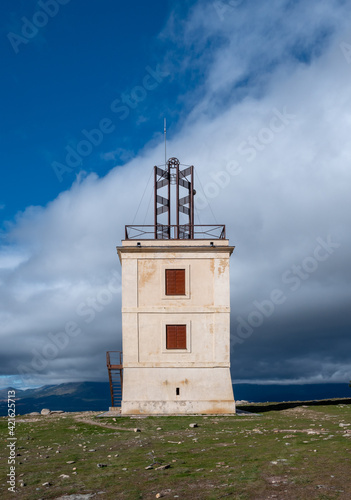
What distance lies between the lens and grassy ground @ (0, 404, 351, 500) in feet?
32.1

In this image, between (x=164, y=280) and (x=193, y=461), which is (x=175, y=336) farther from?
(x=193, y=461)

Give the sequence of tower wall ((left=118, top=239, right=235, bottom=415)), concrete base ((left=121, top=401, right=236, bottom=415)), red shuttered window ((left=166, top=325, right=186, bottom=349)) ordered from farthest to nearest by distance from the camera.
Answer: red shuttered window ((left=166, top=325, right=186, bottom=349)) < tower wall ((left=118, top=239, right=235, bottom=415)) < concrete base ((left=121, top=401, right=236, bottom=415))

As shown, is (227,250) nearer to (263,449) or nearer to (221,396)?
(221,396)

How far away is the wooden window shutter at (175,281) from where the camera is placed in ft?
96.8

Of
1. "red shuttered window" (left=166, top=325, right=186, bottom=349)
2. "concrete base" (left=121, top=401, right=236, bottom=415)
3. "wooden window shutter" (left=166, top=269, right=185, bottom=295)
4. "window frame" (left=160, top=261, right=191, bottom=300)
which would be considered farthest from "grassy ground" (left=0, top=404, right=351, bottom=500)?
"wooden window shutter" (left=166, top=269, right=185, bottom=295)

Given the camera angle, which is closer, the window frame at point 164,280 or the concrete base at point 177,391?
the concrete base at point 177,391

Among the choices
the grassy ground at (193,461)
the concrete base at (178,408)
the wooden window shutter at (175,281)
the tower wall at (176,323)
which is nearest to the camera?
the grassy ground at (193,461)

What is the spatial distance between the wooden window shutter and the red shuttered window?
2.28 m

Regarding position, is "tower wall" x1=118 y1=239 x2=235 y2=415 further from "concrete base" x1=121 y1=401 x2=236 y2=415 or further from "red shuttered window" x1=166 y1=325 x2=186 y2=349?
"red shuttered window" x1=166 y1=325 x2=186 y2=349

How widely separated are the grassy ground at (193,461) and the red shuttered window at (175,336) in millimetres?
7317

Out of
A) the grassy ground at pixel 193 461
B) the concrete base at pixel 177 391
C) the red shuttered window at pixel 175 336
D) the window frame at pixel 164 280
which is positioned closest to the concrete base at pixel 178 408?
the concrete base at pixel 177 391

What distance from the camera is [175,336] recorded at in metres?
28.9

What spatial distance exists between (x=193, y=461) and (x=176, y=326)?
630 inches

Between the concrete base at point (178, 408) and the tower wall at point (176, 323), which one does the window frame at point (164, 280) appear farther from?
the concrete base at point (178, 408)
